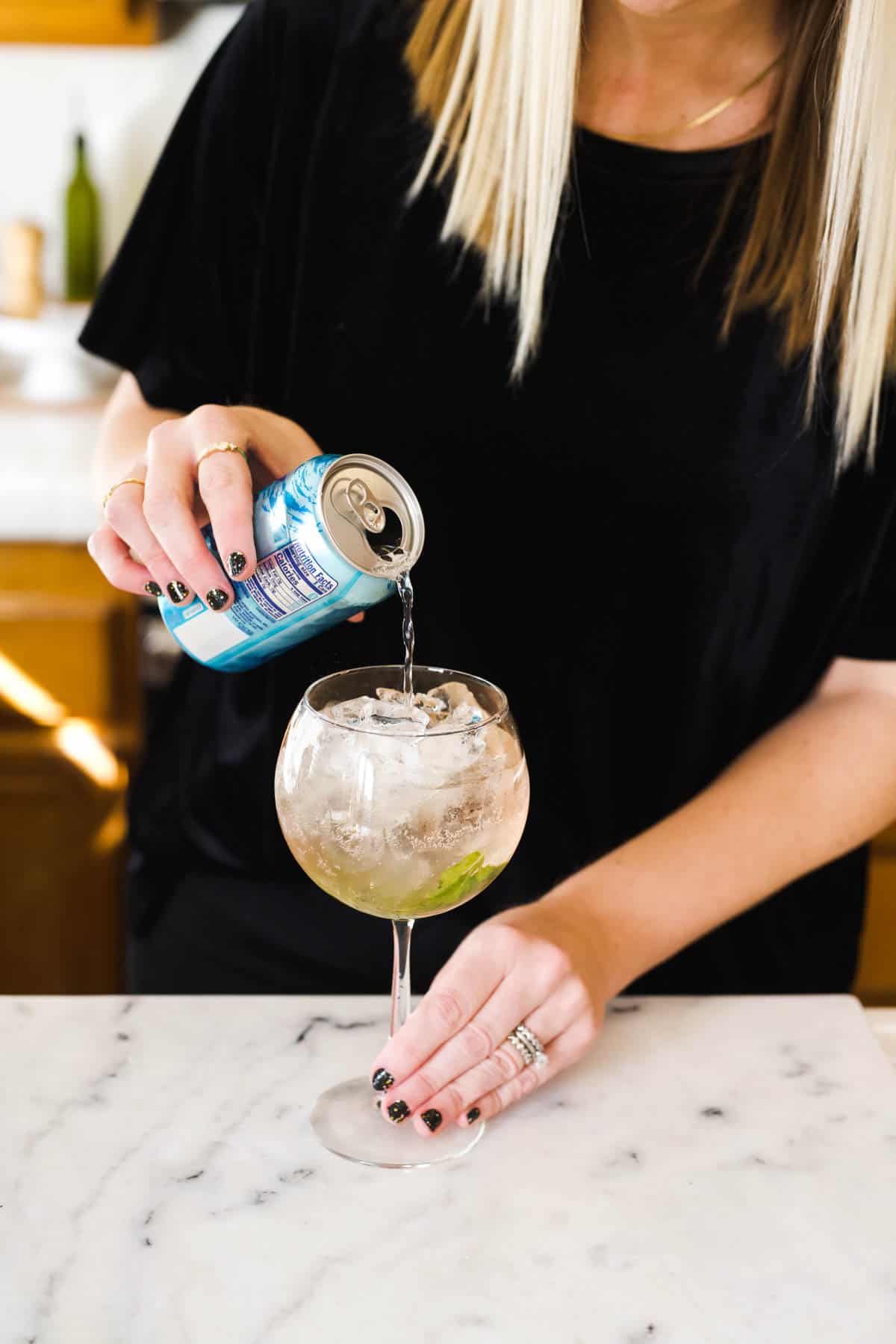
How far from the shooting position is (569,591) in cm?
118

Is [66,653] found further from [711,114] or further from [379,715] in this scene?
[379,715]

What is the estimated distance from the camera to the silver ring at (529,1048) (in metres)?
0.78

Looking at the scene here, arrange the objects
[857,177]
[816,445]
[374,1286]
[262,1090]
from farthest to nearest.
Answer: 1. [816,445]
2. [857,177]
3. [262,1090]
4. [374,1286]

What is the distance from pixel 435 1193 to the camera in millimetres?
699

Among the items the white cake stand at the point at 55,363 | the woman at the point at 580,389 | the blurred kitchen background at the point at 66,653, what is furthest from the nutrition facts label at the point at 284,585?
the white cake stand at the point at 55,363

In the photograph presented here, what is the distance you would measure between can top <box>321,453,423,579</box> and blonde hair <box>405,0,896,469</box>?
0.36 meters

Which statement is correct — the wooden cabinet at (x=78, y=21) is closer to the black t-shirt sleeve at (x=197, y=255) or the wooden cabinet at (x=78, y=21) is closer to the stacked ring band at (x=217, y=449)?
the black t-shirt sleeve at (x=197, y=255)

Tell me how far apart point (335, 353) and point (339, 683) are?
47 centimetres

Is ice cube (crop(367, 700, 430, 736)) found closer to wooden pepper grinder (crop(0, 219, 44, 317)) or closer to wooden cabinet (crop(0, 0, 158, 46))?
wooden cabinet (crop(0, 0, 158, 46))

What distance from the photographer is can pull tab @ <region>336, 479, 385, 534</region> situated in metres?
0.78

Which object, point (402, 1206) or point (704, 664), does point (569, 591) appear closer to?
point (704, 664)

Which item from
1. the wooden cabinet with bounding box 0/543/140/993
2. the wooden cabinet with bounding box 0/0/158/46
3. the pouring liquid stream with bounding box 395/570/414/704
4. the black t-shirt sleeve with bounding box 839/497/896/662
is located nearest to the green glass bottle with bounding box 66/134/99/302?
the wooden cabinet with bounding box 0/0/158/46

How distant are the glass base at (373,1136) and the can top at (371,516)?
30 centimetres

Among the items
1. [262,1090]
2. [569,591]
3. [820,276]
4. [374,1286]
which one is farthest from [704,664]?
[374,1286]
